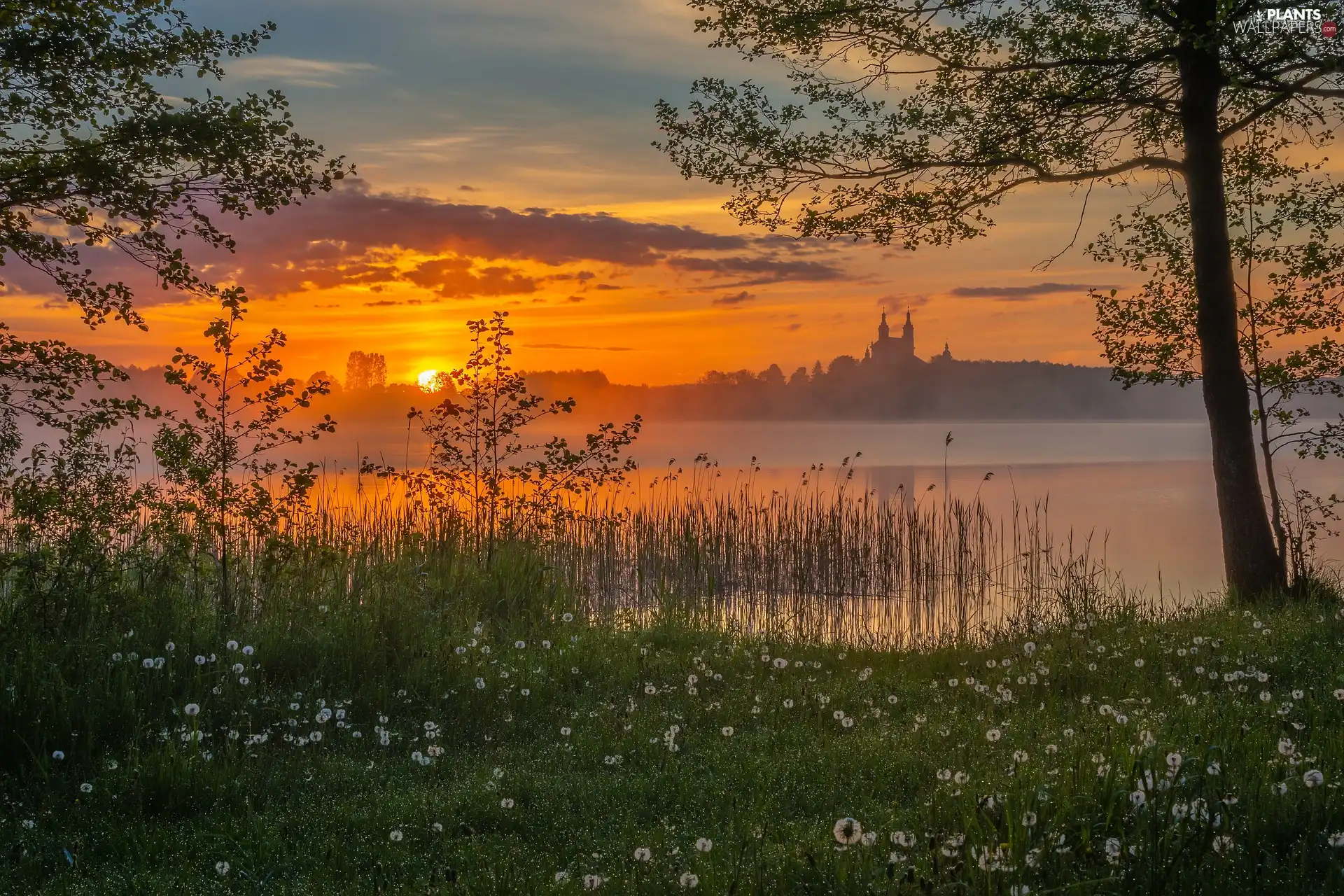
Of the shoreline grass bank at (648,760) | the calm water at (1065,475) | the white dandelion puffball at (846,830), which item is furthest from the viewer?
the calm water at (1065,475)

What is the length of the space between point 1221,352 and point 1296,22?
4.32m

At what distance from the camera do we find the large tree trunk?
12.9 metres

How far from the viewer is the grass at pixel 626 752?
4.54 meters

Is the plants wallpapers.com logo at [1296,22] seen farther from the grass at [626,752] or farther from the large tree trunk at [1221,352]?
the grass at [626,752]

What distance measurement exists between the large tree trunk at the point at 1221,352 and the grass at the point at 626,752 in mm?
1951

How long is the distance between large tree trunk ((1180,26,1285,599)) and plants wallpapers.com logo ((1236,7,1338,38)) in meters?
0.70

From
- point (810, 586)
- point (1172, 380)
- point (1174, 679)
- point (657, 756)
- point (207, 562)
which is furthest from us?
point (810, 586)

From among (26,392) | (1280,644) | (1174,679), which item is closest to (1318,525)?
(1280,644)

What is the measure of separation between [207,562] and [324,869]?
802 cm

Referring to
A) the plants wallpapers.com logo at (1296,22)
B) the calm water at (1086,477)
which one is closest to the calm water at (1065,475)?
the calm water at (1086,477)

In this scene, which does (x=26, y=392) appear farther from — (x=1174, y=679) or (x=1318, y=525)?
(x=1318, y=525)

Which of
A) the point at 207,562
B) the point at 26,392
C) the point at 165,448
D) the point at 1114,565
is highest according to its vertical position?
the point at 26,392

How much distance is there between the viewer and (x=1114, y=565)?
20016 mm

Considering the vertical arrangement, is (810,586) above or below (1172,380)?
below
